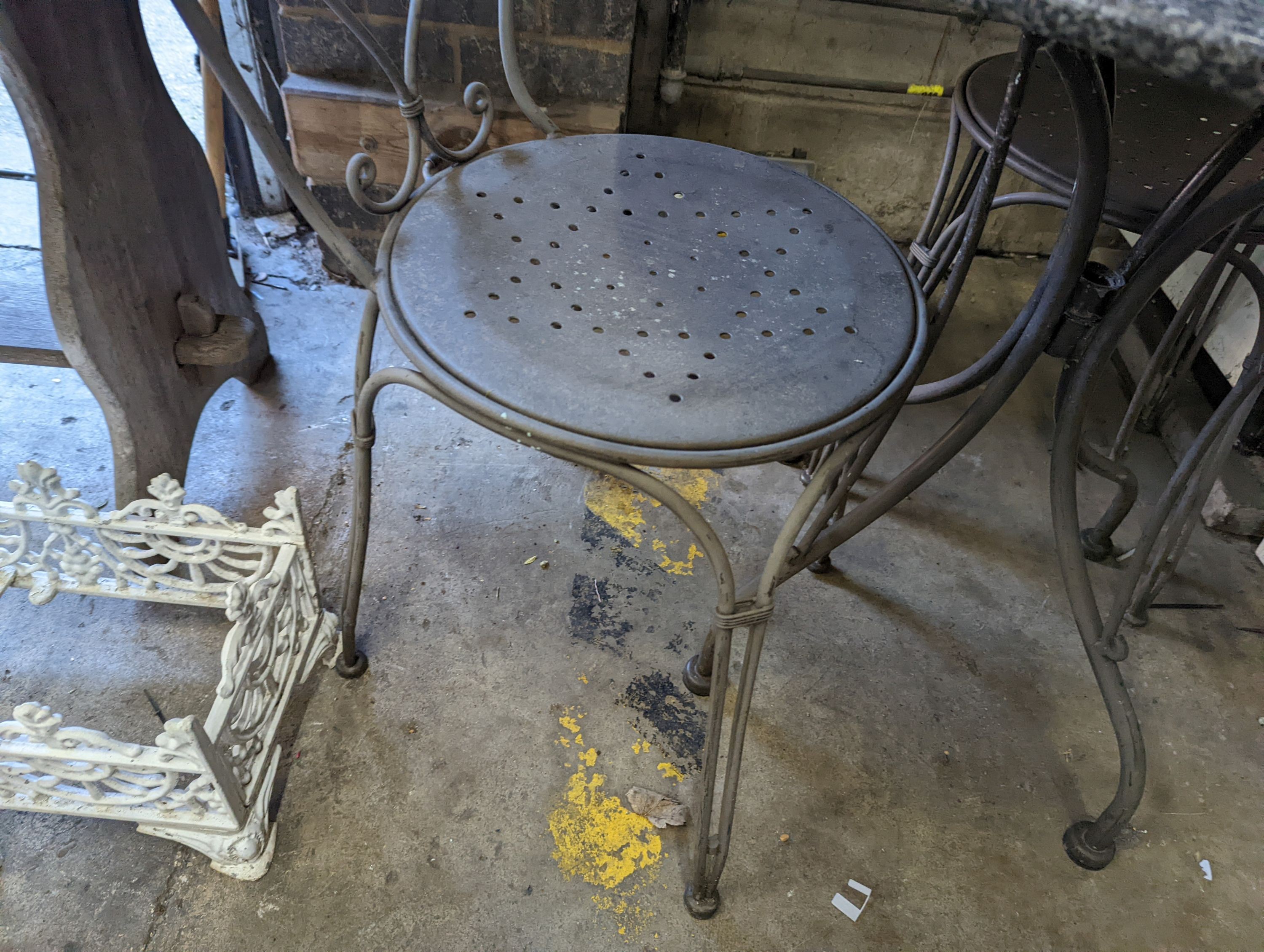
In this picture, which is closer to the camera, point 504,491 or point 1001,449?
A: point 504,491

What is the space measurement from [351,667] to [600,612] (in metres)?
0.47

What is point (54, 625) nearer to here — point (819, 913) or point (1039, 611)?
point (819, 913)

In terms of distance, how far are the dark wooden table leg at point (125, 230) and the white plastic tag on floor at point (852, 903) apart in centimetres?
138

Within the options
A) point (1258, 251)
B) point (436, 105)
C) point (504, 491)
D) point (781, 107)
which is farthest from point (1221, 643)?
point (436, 105)

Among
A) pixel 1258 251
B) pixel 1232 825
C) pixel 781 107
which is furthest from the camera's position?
pixel 781 107

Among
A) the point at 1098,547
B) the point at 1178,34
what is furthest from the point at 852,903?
the point at 1178,34

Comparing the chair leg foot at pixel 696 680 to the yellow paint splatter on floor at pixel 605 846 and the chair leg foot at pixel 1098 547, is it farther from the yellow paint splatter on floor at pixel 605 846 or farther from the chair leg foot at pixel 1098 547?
the chair leg foot at pixel 1098 547

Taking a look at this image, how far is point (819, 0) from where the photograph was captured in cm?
202

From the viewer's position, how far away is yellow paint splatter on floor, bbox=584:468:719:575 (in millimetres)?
1688

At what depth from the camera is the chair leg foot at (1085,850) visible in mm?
1285

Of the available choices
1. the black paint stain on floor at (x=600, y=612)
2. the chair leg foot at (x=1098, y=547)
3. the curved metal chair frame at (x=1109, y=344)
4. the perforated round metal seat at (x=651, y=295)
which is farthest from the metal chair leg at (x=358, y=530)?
the chair leg foot at (x=1098, y=547)

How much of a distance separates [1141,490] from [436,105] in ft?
6.26

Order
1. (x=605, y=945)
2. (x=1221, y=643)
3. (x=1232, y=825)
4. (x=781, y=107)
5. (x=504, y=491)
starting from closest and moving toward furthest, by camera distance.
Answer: (x=605, y=945)
(x=1232, y=825)
(x=1221, y=643)
(x=504, y=491)
(x=781, y=107)

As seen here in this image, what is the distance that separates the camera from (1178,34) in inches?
18.2
